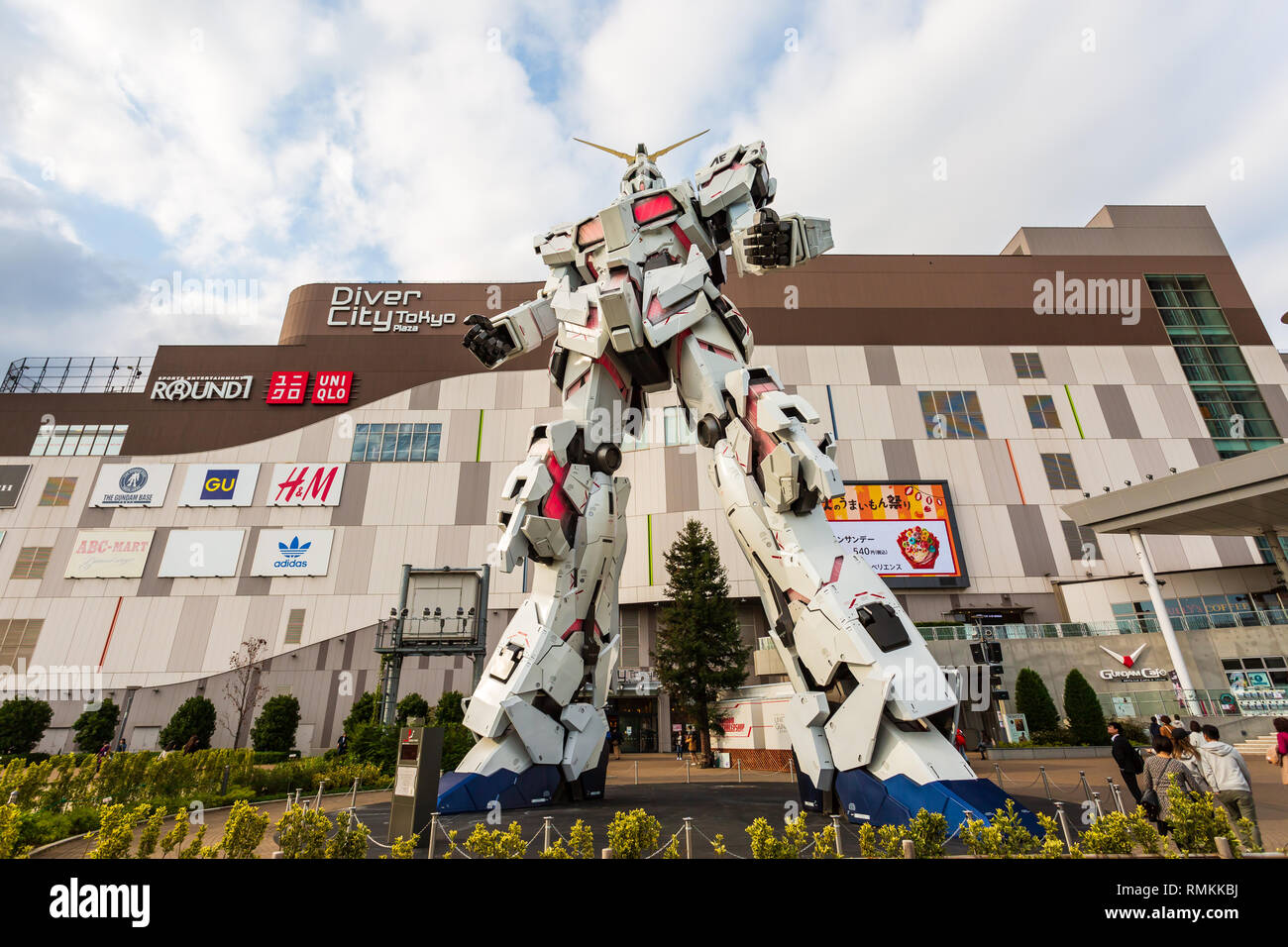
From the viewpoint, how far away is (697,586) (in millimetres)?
23984

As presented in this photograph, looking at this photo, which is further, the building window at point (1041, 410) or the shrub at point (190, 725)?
the building window at point (1041, 410)

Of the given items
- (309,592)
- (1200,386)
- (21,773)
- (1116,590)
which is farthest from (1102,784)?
(1200,386)

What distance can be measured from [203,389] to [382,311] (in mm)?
10557

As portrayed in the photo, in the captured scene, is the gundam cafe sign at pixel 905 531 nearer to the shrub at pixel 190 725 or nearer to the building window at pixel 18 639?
the shrub at pixel 190 725

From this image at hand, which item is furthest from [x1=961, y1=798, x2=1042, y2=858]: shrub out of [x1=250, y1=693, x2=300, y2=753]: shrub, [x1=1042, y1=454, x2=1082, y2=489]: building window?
[x1=1042, y1=454, x2=1082, y2=489]: building window

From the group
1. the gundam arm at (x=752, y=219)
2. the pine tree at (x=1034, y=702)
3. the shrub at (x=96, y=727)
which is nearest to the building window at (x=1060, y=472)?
the pine tree at (x=1034, y=702)

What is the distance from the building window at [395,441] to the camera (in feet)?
104

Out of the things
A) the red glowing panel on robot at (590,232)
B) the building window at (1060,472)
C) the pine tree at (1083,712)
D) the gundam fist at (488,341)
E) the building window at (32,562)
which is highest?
the building window at (1060,472)

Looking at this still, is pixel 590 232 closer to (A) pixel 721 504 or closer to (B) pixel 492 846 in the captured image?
(A) pixel 721 504

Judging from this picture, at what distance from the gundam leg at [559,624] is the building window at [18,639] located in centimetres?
3459

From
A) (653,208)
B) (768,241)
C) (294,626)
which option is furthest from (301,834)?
(294,626)

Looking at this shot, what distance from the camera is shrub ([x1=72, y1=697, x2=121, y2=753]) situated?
887 inches
